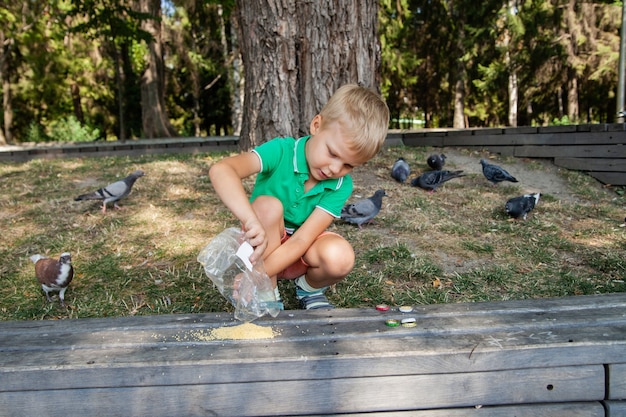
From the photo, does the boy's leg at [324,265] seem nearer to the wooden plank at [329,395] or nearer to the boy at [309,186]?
the boy at [309,186]

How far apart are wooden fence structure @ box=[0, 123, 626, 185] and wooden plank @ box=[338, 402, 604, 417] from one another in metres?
5.98

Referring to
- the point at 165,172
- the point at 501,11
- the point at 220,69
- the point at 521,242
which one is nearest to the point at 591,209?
the point at 521,242

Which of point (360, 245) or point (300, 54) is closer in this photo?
point (360, 245)

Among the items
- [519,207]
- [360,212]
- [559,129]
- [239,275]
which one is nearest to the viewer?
[239,275]

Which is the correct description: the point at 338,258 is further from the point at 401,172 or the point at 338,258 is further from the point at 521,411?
the point at 401,172

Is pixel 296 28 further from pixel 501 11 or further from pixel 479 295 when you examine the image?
pixel 501 11

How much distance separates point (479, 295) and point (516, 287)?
0.33 metres

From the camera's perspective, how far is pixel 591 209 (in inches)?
205

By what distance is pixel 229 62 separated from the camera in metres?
20.8

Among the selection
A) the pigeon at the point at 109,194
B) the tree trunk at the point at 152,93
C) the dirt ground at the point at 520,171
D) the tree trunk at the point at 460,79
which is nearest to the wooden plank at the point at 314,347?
the pigeon at the point at 109,194

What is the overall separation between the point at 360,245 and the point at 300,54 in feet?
9.14

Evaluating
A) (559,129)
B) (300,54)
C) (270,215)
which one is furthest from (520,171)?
(270,215)

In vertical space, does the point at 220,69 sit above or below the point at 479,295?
above

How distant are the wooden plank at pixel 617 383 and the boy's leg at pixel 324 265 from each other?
1.21 meters
